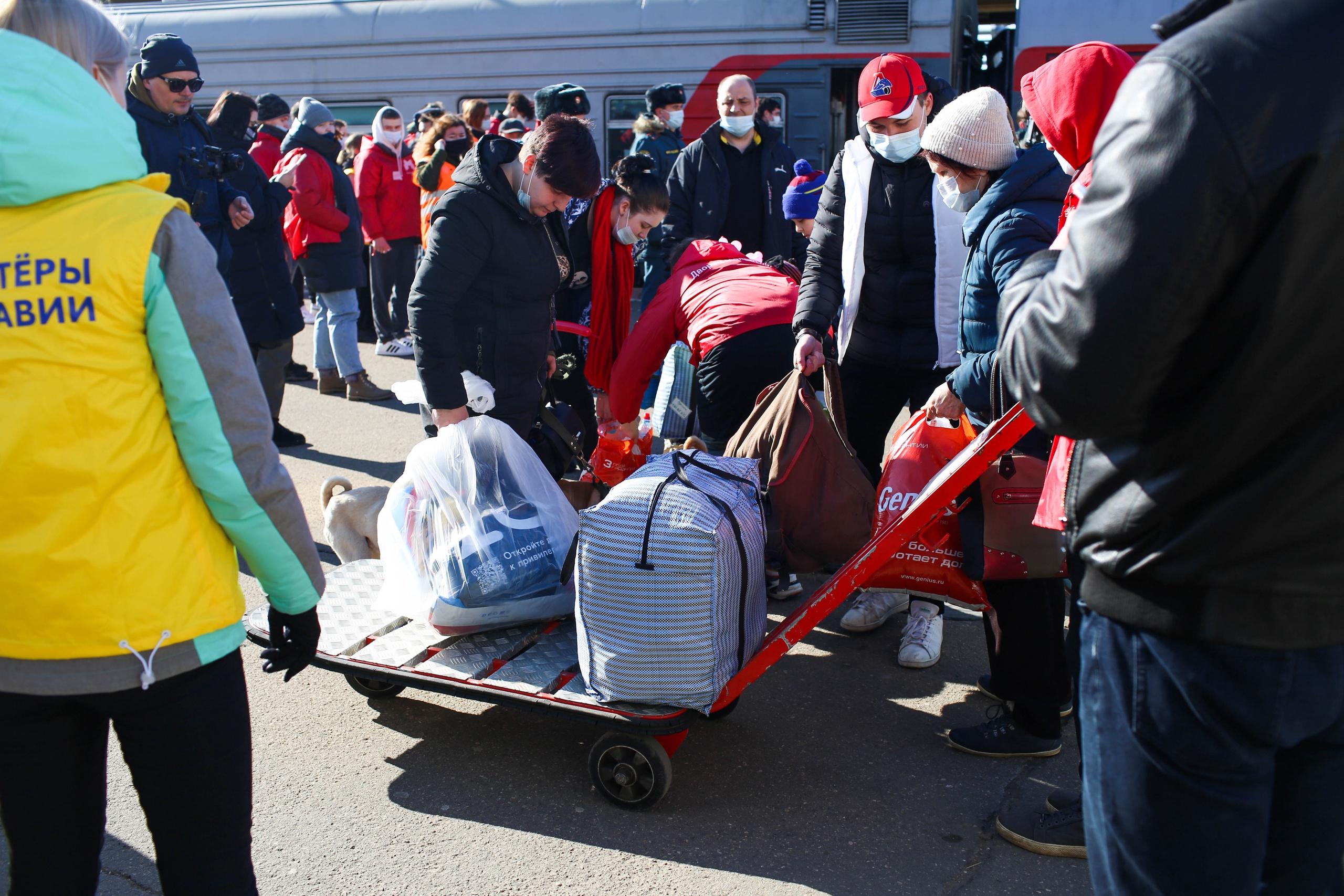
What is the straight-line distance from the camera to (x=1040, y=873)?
2.72 metres

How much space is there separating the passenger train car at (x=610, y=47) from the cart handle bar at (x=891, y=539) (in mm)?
8368

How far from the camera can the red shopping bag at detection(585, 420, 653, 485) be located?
14.6 feet

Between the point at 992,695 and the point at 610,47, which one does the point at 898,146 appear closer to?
the point at 992,695

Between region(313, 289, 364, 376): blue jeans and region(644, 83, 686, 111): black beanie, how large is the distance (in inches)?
117

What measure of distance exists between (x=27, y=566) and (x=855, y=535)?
2.27 metres

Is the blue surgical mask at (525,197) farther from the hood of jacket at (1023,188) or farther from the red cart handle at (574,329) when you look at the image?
the hood of jacket at (1023,188)

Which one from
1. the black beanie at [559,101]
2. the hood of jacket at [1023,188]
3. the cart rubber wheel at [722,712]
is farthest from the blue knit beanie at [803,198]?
the cart rubber wheel at [722,712]

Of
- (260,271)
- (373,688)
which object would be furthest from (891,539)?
(260,271)

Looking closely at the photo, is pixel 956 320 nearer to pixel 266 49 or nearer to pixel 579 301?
pixel 579 301

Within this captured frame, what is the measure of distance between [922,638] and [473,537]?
163cm

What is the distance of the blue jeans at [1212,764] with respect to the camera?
139cm

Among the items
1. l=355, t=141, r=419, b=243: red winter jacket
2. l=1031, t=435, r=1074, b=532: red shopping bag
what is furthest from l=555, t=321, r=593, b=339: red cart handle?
l=355, t=141, r=419, b=243: red winter jacket

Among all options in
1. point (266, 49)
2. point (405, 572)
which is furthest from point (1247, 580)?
point (266, 49)

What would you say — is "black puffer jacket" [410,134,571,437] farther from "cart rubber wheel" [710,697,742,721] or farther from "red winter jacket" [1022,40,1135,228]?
"red winter jacket" [1022,40,1135,228]
